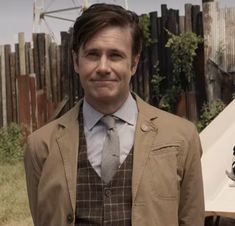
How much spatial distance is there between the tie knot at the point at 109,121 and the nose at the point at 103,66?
0.18 metres

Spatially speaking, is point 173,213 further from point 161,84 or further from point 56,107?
point 56,107

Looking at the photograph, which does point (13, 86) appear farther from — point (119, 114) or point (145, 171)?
point (145, 171)

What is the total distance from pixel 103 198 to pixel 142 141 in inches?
9.4

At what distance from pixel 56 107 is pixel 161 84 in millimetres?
1715

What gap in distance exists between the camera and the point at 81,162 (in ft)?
6.75

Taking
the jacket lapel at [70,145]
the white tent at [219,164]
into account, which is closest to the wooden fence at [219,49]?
the white tent at [219,164]

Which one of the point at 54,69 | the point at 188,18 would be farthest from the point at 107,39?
the point at 54,69

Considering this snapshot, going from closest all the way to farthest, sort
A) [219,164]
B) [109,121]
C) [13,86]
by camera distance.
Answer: [109,121], [219,164], [13,86]

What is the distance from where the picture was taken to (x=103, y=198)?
6.60 feet

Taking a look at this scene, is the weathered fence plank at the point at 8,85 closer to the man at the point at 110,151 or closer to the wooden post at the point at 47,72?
the wooden post at the point at 47,72

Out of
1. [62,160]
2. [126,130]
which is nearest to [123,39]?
[126,130]

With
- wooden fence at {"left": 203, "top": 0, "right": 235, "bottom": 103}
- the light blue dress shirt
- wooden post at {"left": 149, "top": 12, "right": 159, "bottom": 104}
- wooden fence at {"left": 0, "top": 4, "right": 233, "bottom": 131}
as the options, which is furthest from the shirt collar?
wooden post at {"left": 149, "top": 12, "right": 159, "bottom": 104}

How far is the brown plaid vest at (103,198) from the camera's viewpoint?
6.56 ft

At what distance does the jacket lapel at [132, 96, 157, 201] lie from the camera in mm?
2002
